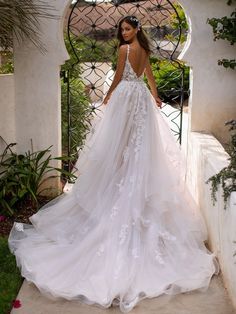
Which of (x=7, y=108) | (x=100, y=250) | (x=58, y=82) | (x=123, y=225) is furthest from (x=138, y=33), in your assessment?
(x=100, y=250)

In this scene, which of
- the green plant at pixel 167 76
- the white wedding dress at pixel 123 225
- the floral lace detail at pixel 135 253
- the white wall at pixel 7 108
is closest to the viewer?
the white wedding dress at pixel 123 225

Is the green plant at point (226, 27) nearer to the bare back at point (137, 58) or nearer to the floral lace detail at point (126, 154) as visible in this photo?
the bare back at point (137, 58)

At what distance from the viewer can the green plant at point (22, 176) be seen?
4.78 meters

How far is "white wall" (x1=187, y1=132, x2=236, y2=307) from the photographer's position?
308 cm

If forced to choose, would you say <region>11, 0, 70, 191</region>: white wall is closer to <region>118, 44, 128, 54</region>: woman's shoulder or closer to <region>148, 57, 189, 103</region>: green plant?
<region>118, 44, 128, 54</region>: woman's shoulder

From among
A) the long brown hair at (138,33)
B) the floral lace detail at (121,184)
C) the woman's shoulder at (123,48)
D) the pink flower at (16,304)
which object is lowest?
the pink flower at (16,304)

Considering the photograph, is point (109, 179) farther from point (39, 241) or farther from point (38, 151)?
point (38, 151)

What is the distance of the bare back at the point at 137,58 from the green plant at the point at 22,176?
154 cm

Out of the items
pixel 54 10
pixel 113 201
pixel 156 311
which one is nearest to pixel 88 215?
pixel 113 201

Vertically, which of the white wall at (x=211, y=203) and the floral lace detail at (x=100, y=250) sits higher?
the white wall at (x=211, y=203)

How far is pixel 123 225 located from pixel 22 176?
5.27 ft

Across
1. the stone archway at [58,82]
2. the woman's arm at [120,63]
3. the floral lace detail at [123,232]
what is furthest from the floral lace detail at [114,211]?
the stone archway at [58,82]

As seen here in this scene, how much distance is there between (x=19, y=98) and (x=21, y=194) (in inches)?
43.1

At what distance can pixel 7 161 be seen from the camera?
16.8 ft
